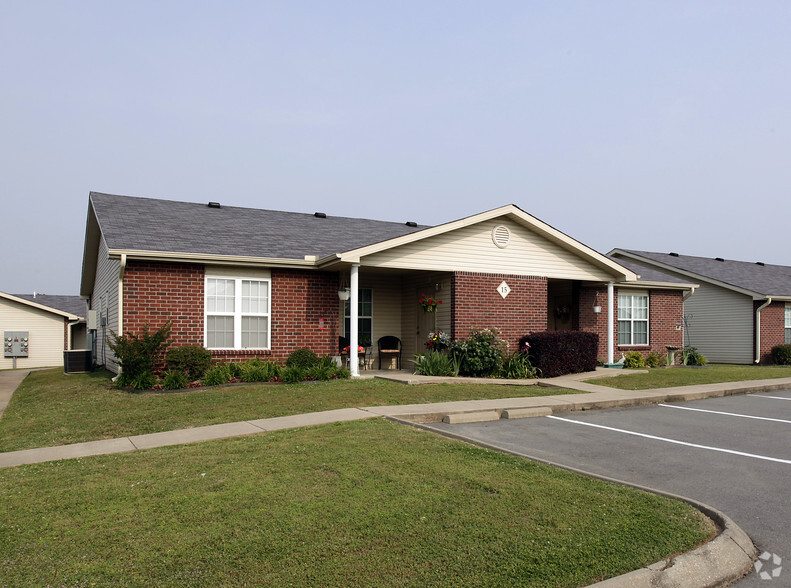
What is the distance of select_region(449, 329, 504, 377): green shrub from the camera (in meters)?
15.7

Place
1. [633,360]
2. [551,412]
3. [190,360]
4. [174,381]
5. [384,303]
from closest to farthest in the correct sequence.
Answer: [551,412] < [174,381] < [190,360] < [384,303] < [633,360]

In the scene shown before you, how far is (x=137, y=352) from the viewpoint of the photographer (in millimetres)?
13070

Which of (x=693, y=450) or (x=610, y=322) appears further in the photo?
(x=610, y=322)

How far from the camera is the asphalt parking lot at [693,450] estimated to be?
5.34 meters

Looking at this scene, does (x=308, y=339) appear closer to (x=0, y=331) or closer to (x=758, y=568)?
(x=758, y=568)

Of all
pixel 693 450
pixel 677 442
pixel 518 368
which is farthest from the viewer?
pixel 518 368

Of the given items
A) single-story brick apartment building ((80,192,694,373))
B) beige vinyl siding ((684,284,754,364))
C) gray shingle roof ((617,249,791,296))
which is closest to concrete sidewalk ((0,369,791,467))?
single-story brick apartment building ((80,192,694,373))

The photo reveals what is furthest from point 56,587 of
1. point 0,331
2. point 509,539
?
point 0,331

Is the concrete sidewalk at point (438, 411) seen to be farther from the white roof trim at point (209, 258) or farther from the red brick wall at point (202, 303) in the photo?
the white roof trim at point (209, 258)

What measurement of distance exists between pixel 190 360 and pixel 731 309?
22090 millimetres

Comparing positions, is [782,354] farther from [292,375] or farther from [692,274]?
[292,375]

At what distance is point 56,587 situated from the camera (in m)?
3.74

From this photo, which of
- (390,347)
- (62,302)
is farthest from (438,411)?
(62,302)

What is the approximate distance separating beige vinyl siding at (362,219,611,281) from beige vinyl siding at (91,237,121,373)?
21.5 ft
